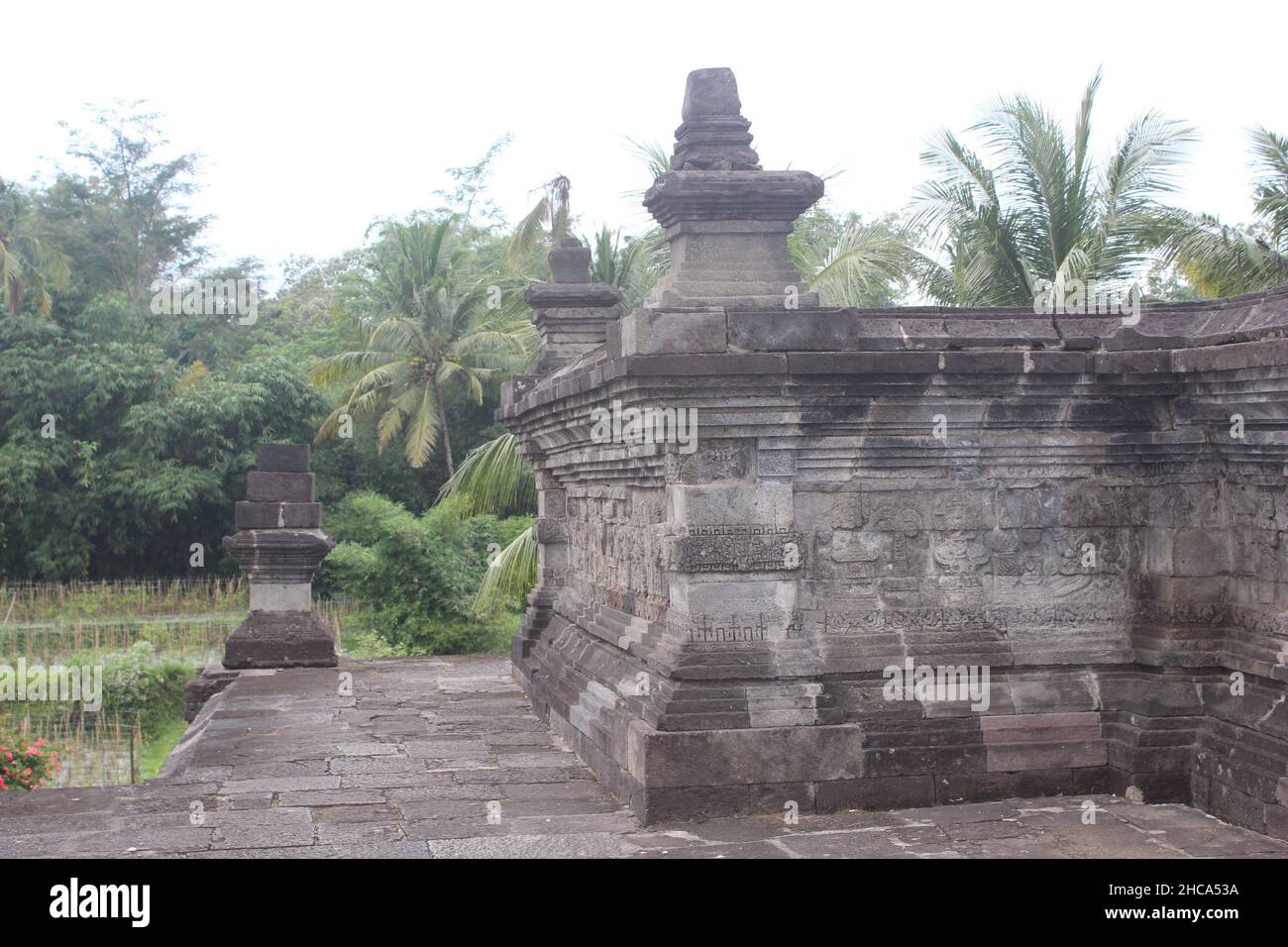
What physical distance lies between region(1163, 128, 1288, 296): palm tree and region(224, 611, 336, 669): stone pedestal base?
31.7ft

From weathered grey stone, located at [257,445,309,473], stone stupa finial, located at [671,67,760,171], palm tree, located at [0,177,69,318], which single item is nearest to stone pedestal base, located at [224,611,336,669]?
weathered grey stone, located at [257,445,309,473]

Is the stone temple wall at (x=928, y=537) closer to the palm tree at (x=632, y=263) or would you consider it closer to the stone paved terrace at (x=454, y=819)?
the stone paved terrace at (x=454, y=819)

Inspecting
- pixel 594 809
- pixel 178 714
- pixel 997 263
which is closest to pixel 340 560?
pixel 178 714

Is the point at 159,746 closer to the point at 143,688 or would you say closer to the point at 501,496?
the point at 143,688

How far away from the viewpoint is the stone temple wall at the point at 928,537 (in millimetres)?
5691

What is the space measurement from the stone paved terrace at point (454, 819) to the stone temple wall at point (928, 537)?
0.22 metres

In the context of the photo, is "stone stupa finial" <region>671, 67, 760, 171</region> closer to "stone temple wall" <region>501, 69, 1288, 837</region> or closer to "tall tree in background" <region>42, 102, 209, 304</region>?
"stone temple wall" <region>501, 69, 1288, 837</region>

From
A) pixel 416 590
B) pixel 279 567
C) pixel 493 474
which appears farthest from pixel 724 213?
pixel 416 590

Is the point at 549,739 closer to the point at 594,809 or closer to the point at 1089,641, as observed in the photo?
the point at 594,809

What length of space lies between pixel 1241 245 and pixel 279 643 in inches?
415

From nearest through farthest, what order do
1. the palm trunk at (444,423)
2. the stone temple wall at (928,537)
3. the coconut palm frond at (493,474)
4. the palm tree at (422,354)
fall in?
the stone temple wall at (928,537), the coconut palm frond at (493,474), the palm tree at (422,354), the palm trunk at (444,423)

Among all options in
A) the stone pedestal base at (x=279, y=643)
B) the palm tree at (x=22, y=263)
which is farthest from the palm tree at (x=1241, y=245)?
the palm tree at (x=22, y=263)

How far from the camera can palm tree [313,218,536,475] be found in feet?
83.0

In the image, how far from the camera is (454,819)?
5.95 m
